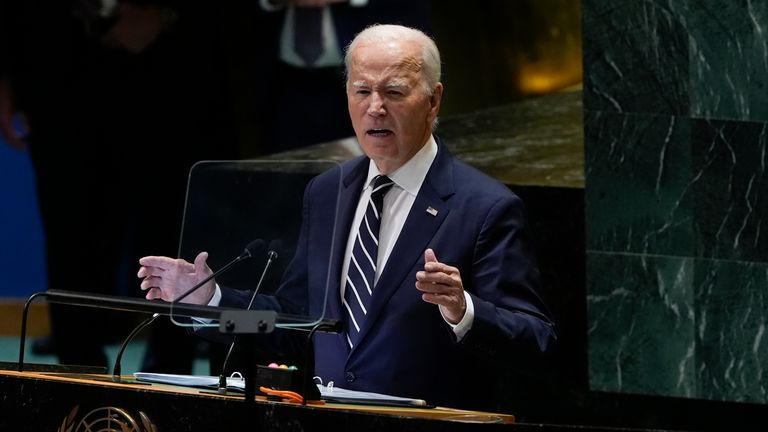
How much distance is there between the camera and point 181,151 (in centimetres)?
792

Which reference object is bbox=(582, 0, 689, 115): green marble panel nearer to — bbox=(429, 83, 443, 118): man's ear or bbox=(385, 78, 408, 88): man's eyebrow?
bbox=(429, 83, 443, 118): man's ear

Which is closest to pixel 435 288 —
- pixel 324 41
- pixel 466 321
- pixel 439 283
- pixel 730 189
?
pixel 439 283

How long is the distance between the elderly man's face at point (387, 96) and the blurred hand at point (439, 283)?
61 centimetres

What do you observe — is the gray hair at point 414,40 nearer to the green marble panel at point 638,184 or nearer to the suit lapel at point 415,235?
the suit lapel at point 415,235

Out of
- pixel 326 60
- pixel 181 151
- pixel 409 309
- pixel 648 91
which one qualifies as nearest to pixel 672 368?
pixel 648 91

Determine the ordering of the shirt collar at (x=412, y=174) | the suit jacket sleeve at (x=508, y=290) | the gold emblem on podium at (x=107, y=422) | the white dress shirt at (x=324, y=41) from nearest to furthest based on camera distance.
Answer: the gold emblem on podium at (x=107, y=422) → the suit jacket sleeve at (x=508, y=290) → the shirt collar at (x=412, y=174) → the white dress shirt at (x=324, y=41)

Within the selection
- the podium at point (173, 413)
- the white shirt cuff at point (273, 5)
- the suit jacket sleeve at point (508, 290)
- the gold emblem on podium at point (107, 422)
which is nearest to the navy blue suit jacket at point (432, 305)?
the suit jacket sleeve at point (508, 290)

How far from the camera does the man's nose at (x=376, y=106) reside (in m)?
4.28

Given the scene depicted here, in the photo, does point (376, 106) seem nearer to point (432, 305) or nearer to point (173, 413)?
point (432, 305)

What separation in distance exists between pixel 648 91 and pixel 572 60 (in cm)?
245

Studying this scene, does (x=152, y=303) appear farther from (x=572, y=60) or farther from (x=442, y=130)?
(x=572, y=60)

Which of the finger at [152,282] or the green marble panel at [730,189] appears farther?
the green marble panel at [730,189]

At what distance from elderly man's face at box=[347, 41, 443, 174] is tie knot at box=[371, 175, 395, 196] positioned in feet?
0.17

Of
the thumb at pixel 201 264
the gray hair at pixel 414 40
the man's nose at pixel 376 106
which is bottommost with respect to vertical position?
the thumb at pixel 201 264
